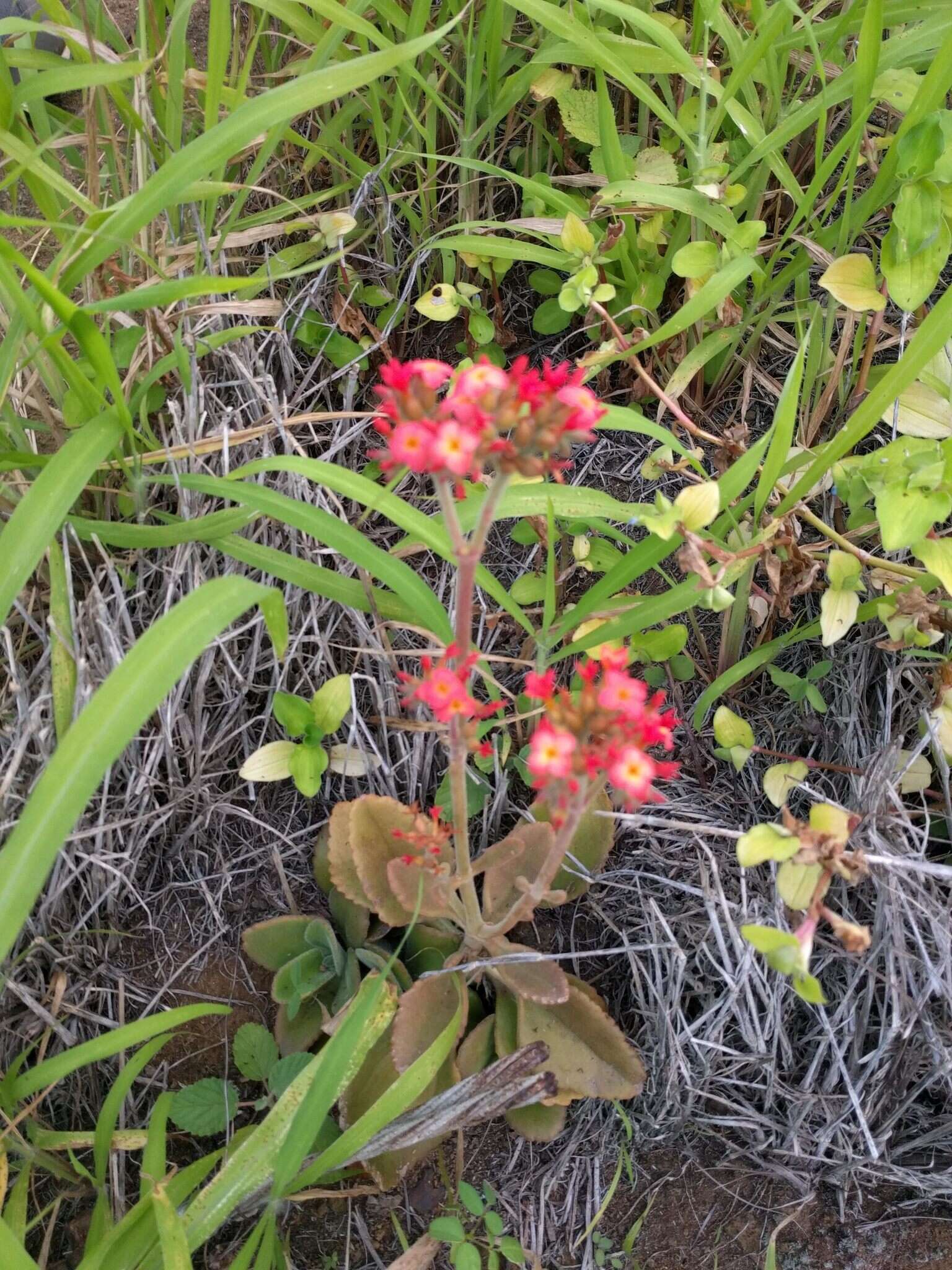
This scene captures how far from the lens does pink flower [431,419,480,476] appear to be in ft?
3.42

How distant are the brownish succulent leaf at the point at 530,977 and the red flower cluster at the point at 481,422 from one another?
989 millimetres

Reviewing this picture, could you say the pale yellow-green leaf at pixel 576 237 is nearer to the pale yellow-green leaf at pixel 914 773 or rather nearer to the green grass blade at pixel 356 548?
the green grass blade at pixel 356 548

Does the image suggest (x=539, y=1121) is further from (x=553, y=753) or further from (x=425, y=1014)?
(x=553, y=753)

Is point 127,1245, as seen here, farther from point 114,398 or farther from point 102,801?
point 114,398

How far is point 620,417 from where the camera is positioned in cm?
180

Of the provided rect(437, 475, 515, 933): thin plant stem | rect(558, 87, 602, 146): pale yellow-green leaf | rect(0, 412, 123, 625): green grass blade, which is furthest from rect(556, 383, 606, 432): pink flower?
rect(558, 87, 602, 146): pale yellow-green leaf

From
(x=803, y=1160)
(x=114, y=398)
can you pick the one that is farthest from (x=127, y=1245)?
(x=114, y=398)

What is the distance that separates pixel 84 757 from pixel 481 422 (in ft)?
2.24

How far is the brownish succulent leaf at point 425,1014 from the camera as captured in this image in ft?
5.60

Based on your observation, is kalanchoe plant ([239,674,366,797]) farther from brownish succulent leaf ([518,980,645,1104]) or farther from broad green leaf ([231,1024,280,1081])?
brownish succulent leaf ([518,980,645,1104])

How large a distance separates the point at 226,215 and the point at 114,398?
93 centimetres

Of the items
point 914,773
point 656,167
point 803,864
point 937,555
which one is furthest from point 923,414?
point 803,864

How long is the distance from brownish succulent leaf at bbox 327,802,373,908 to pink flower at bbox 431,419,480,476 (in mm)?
972

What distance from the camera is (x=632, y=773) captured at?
3.61ft
